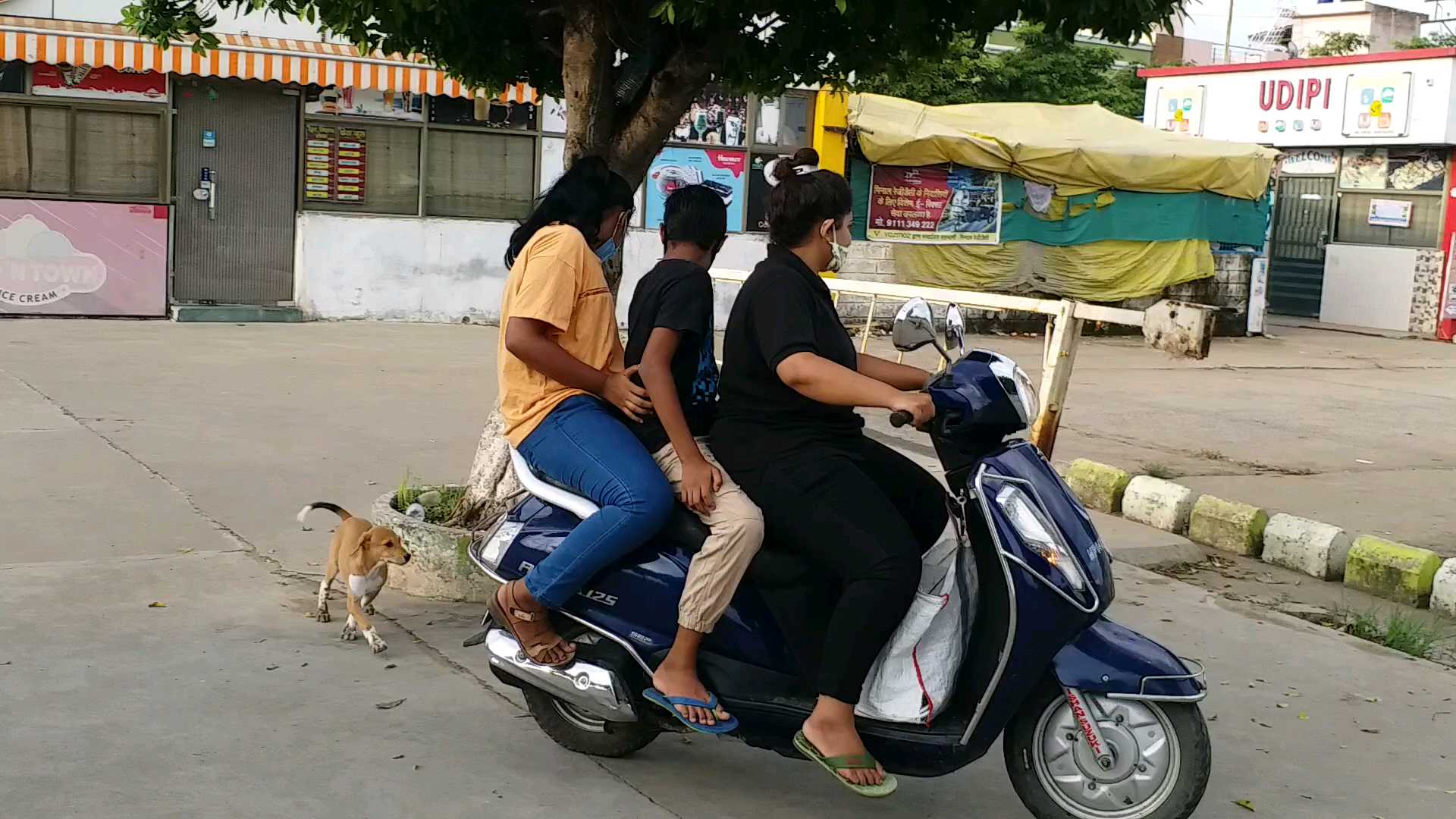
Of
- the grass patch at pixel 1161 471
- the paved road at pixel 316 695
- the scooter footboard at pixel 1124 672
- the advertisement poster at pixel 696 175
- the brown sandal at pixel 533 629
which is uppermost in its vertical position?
the advertisement poster at pixel 696 175

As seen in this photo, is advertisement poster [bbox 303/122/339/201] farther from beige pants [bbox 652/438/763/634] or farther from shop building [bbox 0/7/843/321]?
beige pants [bbox 652/438/763/634]

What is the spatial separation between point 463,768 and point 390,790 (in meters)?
0.24

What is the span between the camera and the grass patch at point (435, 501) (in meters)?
6.08

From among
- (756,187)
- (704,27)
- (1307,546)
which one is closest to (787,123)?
(756,187)

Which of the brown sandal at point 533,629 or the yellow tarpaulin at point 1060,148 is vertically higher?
the yellow tarpaulin at point 1060,148

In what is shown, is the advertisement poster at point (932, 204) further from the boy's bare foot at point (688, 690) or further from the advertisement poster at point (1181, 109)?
the boy's bare foot at point (688, 690)

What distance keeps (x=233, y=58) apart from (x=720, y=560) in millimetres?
12159

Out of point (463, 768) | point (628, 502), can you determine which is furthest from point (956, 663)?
point (463, 768)

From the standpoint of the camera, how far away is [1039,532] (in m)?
3.49

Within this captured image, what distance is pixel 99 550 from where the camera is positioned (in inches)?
240

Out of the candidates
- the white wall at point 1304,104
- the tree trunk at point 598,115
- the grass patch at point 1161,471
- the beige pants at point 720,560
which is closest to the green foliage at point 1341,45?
the white wall at point 1304,104

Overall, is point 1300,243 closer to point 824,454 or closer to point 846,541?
point 824,454

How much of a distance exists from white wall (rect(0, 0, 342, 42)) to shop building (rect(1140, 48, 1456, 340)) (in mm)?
12827

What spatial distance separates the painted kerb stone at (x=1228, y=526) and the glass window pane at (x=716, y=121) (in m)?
10.1
